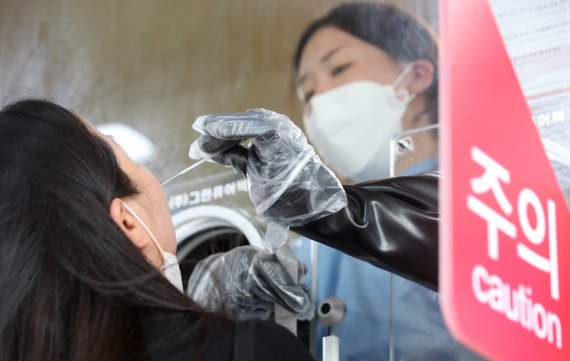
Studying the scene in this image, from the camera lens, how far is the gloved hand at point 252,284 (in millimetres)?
1745

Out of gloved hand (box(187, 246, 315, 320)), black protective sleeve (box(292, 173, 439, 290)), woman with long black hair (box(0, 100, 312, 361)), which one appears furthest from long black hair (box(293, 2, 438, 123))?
woman with long black hair (box(0, 100, 312, 361))

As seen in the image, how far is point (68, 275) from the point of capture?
1.03 metres

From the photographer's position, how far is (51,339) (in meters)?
1.01

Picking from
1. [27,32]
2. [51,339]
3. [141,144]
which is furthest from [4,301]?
[27,32]

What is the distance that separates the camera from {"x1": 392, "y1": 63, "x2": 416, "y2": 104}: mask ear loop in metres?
1.95

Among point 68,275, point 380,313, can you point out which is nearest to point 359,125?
point 380,313

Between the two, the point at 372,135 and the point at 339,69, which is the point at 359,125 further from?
the point at 339,69

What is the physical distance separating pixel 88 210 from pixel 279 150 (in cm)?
32

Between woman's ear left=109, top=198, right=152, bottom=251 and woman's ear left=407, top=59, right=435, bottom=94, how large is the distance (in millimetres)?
943

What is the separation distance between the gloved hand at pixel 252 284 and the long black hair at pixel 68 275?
2.20 ft

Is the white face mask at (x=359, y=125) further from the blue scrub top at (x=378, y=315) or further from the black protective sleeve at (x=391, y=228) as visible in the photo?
the black protective sleeve at (x=391, y=228)

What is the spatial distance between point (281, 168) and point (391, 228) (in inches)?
7.4

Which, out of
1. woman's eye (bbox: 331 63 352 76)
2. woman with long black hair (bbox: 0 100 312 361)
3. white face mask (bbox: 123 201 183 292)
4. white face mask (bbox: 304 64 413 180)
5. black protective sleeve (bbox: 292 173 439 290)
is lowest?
woman with long black hair (bbox: 0 100 312 361)

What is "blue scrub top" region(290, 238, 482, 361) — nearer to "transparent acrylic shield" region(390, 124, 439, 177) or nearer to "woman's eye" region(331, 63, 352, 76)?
"transparent acrylic shield" region(390, 124, 439, 177)
